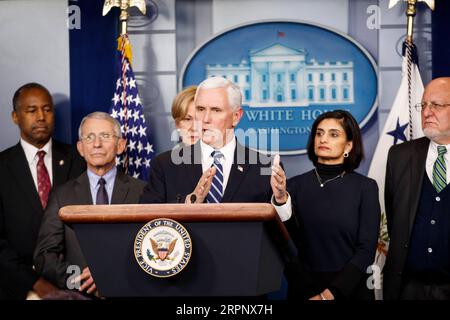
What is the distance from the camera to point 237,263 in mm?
2646

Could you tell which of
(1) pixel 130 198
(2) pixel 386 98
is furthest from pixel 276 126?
(1) pixel 130 198

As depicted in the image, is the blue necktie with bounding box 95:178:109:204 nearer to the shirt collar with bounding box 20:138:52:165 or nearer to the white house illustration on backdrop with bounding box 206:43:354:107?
the shirt collar with bounding box 20:138:52:165

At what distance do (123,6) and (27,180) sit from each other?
1245 millimetres

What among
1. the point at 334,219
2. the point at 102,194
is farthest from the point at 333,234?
the point at 102,194

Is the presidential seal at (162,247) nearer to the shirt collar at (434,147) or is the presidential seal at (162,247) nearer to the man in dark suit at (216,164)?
the man in dark suit at (216,164)

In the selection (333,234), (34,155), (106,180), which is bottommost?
(333,234)

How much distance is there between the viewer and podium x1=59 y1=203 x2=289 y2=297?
259 centimetres

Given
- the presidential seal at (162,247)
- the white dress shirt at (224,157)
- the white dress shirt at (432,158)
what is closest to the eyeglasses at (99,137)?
the white dress shirt at (224,157)

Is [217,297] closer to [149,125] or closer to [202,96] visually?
[202,96]

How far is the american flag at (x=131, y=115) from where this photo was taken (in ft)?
17.1

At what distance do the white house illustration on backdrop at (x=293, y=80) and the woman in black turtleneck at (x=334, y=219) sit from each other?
1248 mm

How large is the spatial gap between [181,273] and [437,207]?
1.83m

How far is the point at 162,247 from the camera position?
103 inches

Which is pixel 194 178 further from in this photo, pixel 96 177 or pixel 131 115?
pixel 131 115
